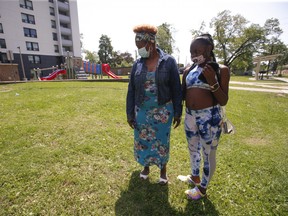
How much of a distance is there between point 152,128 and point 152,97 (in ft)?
1.46

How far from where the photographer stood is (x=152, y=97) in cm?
229

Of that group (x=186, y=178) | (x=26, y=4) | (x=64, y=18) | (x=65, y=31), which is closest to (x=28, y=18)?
(x=26, y=4)

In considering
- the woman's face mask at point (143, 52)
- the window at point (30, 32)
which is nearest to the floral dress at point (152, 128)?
the woman's face mask at point (143, 52)

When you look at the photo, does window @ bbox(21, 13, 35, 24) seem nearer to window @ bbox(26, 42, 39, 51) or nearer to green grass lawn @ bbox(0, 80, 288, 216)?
window @ bbox(26, 42, 39, 51)

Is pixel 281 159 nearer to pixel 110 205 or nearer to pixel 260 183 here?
pixel 260 183

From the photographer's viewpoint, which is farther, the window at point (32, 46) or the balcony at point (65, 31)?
the balcony at point (65, 31)

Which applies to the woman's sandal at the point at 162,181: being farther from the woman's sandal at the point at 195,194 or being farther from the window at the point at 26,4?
the window at the point at 26,4

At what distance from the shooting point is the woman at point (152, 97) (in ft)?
7.32

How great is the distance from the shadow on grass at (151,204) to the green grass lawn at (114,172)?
0.04 feet

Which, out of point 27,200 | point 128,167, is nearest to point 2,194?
point 27,200

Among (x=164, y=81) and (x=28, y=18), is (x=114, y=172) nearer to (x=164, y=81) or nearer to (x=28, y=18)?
(x=164, y=81)

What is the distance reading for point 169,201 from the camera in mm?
2395

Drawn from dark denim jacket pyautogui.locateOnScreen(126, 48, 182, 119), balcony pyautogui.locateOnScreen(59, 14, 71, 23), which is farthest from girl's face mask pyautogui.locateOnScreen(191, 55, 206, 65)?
balcony pyautogui.locateOnScreen(59, 14, 71, 23)

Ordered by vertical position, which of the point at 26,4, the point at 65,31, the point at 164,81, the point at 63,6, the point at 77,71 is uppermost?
the point at 63,6
